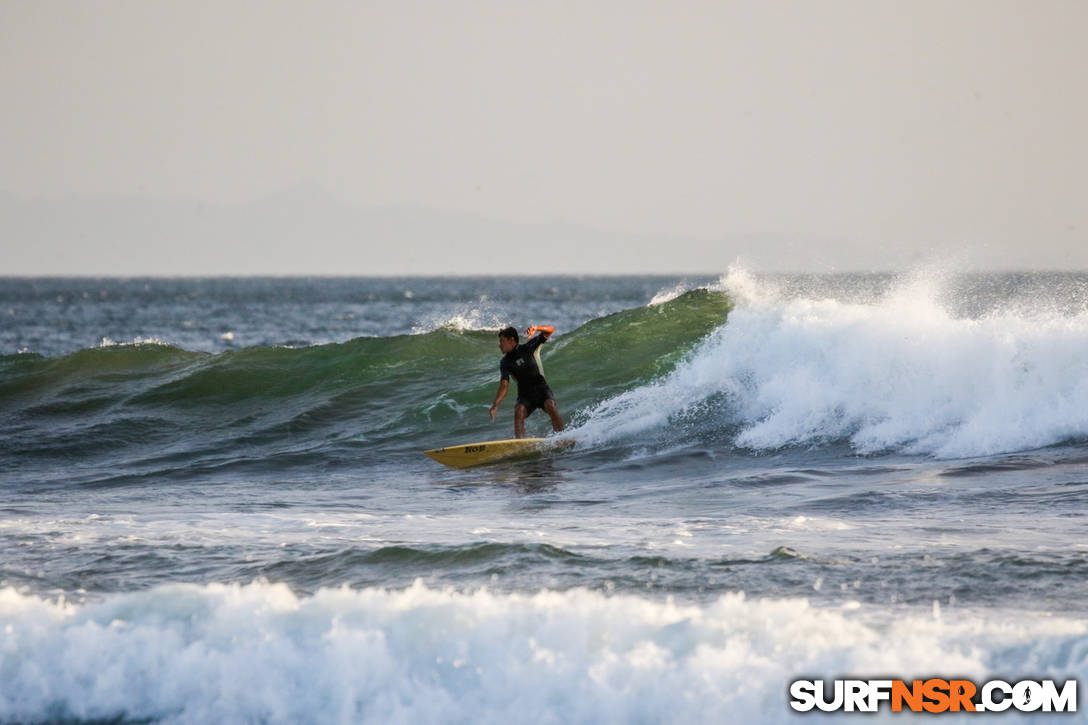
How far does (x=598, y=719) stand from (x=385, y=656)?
4.47 feet

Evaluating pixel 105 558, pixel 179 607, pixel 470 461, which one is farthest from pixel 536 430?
pixel 179 607

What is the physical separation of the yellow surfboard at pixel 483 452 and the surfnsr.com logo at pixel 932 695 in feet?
27.0

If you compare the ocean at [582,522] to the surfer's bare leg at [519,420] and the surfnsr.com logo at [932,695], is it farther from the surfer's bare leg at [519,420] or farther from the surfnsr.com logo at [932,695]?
the surfer's bare leg at [519,420]

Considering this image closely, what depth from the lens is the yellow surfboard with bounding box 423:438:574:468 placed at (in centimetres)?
1445

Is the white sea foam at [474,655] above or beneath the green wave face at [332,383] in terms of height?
beneath

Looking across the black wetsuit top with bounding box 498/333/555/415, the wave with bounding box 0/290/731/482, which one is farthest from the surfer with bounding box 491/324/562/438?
the wave with bounding box 0/290/731/482

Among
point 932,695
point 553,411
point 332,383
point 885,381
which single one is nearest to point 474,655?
point 932,695

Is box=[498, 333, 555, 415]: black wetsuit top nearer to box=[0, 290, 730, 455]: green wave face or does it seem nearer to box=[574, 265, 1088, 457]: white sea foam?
box=[574, 265, 1088, 457]: white sea foam

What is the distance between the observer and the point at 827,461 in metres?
13.5

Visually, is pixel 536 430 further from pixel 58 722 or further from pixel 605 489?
pixel 58 722

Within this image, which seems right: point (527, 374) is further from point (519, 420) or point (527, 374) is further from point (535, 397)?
point (519, 420)

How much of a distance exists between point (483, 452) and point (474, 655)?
746cm

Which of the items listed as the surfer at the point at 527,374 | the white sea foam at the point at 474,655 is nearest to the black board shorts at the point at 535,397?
the surfer at the point at 527,374

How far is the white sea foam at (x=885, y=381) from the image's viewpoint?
14.1 m
